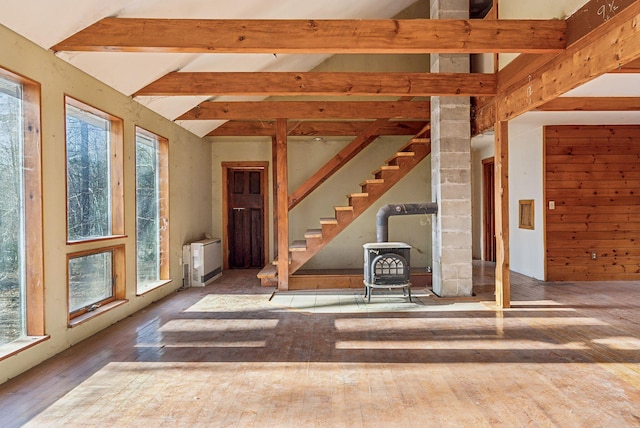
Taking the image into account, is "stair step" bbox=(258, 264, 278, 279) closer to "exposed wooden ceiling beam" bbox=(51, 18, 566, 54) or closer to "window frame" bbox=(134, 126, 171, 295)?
"window frame" bbox=(134, 126, 171, 295)

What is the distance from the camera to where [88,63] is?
4051 mm

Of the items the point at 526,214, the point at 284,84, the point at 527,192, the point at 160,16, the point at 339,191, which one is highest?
the point at 160,16

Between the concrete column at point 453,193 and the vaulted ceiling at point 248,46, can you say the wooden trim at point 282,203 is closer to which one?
the vaulted ceiling at point 248,46

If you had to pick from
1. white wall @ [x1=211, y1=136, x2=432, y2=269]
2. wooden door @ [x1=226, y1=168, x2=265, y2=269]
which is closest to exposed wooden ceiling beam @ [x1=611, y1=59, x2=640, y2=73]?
white wall @ [x1=211, y1=136, x2=432, y2=269]

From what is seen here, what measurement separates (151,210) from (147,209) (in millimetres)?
122

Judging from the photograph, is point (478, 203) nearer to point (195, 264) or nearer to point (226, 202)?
point (226, 202)

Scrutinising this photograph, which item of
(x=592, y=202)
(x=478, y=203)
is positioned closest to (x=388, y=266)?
(x=592, y=202)

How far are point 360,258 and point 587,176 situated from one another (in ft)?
13.4

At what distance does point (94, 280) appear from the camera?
14.8ft

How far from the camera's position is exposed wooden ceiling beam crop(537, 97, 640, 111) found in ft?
17.5

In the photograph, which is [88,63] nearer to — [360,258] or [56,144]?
[56,144]

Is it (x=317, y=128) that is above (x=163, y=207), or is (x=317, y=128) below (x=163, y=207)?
above

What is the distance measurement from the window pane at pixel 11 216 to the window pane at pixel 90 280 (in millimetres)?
684

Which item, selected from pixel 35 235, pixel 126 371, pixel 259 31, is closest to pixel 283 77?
pixel 259 31
